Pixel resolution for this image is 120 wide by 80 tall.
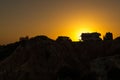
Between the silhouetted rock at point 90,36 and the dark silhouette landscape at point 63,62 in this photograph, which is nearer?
the dark silhouette landscape at point 63,62

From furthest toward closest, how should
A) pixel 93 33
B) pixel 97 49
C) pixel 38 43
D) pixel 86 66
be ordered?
pixel 93 33, pixel 97 49, pixel 38 43, pixel 86 66

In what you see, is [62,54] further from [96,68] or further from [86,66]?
[96,68]

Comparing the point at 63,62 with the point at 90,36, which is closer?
the point at 63,62

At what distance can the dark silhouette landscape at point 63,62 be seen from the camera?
76.4m

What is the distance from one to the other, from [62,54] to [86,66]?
8.52 metres

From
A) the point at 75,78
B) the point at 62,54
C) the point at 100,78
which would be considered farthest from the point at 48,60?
the point at 100,78

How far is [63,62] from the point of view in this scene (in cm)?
8650

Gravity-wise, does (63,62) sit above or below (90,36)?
below

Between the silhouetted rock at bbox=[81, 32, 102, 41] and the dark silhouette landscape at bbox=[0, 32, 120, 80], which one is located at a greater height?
the silhouetted rock at bbox=[81, 32, 102, 41]

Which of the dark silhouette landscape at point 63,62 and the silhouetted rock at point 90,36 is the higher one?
the silhouetted rock at point 90,36

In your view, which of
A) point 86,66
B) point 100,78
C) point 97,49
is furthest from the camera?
point 97,49

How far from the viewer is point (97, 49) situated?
98125 mm

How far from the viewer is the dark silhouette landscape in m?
76.4

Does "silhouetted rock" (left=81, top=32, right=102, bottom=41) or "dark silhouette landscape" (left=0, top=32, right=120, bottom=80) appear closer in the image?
"dark silhouette landscape" (left=0, top=32, right=120, bottom=80)
